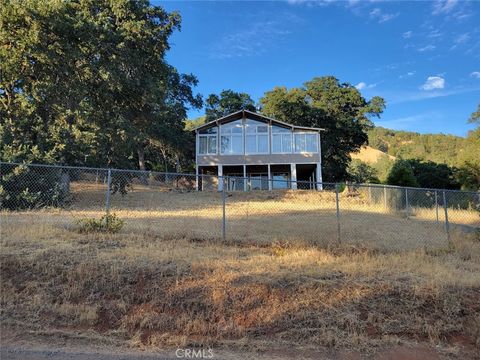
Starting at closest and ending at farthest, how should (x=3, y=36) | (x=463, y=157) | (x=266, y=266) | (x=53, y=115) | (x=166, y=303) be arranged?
(x=166, y=303)
(x=266, y=266)
(x=3, y=36)
(x=53, y=115)
(x=463, y=157)

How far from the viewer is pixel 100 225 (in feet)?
30.9

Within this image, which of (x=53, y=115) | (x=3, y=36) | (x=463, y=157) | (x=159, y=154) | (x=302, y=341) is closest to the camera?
(x=302, y=341)

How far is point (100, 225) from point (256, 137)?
1007 inches

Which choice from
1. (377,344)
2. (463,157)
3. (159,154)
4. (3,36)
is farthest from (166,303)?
(159,154)

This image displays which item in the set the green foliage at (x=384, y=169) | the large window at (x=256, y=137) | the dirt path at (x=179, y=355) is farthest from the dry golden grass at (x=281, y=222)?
the green foliage at (x=384, y=169)

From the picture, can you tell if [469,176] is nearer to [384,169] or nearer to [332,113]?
[332,113]

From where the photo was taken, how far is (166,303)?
6.11m

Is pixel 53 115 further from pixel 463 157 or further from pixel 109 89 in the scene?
pixel 463 157

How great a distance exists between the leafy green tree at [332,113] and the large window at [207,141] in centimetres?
867

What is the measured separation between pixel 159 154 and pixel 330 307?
145 feet

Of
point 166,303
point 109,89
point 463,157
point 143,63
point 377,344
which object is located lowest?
point 377,344

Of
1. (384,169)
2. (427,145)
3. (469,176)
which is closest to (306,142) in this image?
(469,176)

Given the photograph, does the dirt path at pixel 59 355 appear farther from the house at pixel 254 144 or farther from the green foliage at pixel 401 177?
the green foliage at pixel 401 177

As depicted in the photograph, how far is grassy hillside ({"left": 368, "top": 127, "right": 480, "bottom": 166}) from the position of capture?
119ft
